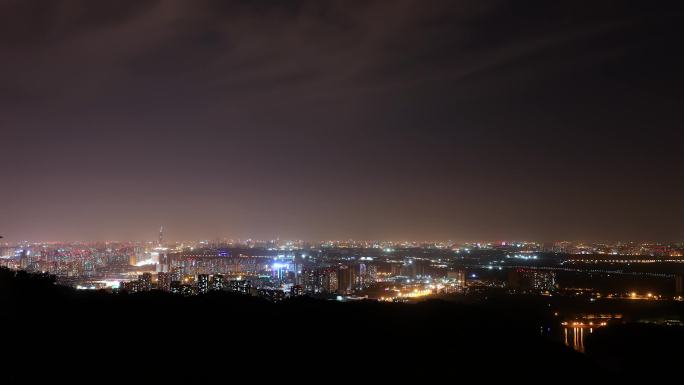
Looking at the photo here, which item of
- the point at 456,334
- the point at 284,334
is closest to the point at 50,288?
the point at 284,334

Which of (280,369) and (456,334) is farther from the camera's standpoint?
(456,334)

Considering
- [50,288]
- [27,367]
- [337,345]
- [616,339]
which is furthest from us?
[616,339]

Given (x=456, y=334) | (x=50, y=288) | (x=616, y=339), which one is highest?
(x=50, y=288)

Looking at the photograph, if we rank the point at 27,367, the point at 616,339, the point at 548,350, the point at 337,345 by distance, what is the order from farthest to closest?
1. the point at 616,339
2. the point at 548,350
3. the point at 337,345
4. the point at 27,367

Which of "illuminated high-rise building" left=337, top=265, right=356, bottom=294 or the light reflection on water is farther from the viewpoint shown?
"illuminated high-rise building" left=337, top=265, right=356, bottom=294

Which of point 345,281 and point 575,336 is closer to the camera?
point 575,336

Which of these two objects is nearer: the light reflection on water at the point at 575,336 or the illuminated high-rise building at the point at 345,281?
the light reflection on water at the point at 575,336

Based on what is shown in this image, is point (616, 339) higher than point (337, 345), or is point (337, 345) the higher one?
point (337, 345)

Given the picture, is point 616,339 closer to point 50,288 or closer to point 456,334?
point 456,334

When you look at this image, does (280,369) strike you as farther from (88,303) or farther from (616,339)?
(616,339)
